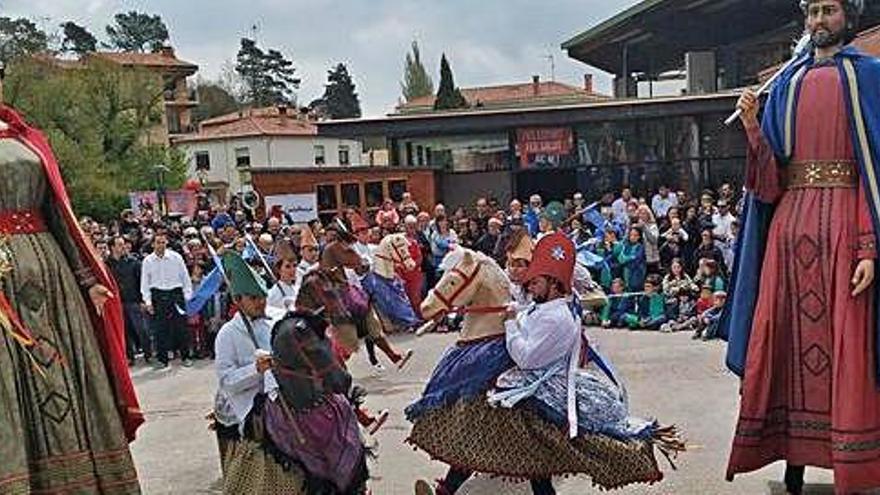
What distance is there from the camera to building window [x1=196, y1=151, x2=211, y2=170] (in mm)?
64625

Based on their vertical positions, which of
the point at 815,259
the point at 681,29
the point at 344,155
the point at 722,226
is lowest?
the point at 722,226

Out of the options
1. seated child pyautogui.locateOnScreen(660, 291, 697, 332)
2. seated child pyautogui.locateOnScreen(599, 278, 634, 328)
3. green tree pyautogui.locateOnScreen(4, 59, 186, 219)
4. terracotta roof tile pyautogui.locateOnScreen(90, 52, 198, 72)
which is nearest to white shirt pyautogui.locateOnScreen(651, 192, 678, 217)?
seated child pyautogui.locateOnScreen(599, 278, 634, 328)

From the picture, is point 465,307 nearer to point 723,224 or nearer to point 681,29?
point 723,224

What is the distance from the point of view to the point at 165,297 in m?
12.9

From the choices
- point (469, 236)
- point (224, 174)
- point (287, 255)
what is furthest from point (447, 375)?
point (224, 174)

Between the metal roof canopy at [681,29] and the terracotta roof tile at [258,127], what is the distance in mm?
28926

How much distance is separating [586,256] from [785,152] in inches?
329

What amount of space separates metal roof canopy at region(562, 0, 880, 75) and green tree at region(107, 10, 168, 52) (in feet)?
205

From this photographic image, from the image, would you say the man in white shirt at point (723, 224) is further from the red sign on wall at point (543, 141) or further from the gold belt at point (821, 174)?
the gold belt at point (821, 174)

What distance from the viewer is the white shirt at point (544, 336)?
5148 millimetres

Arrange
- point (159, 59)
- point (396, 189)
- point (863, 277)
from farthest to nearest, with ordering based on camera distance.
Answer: point (159, 59), point (396, 189), point (863, 277)

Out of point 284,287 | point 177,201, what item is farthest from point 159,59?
point 284,287

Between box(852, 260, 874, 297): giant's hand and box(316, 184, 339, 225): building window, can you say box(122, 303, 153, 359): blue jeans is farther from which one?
box(852, 260, 874, 297): giant's hand

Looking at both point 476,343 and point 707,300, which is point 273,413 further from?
point 707,300
